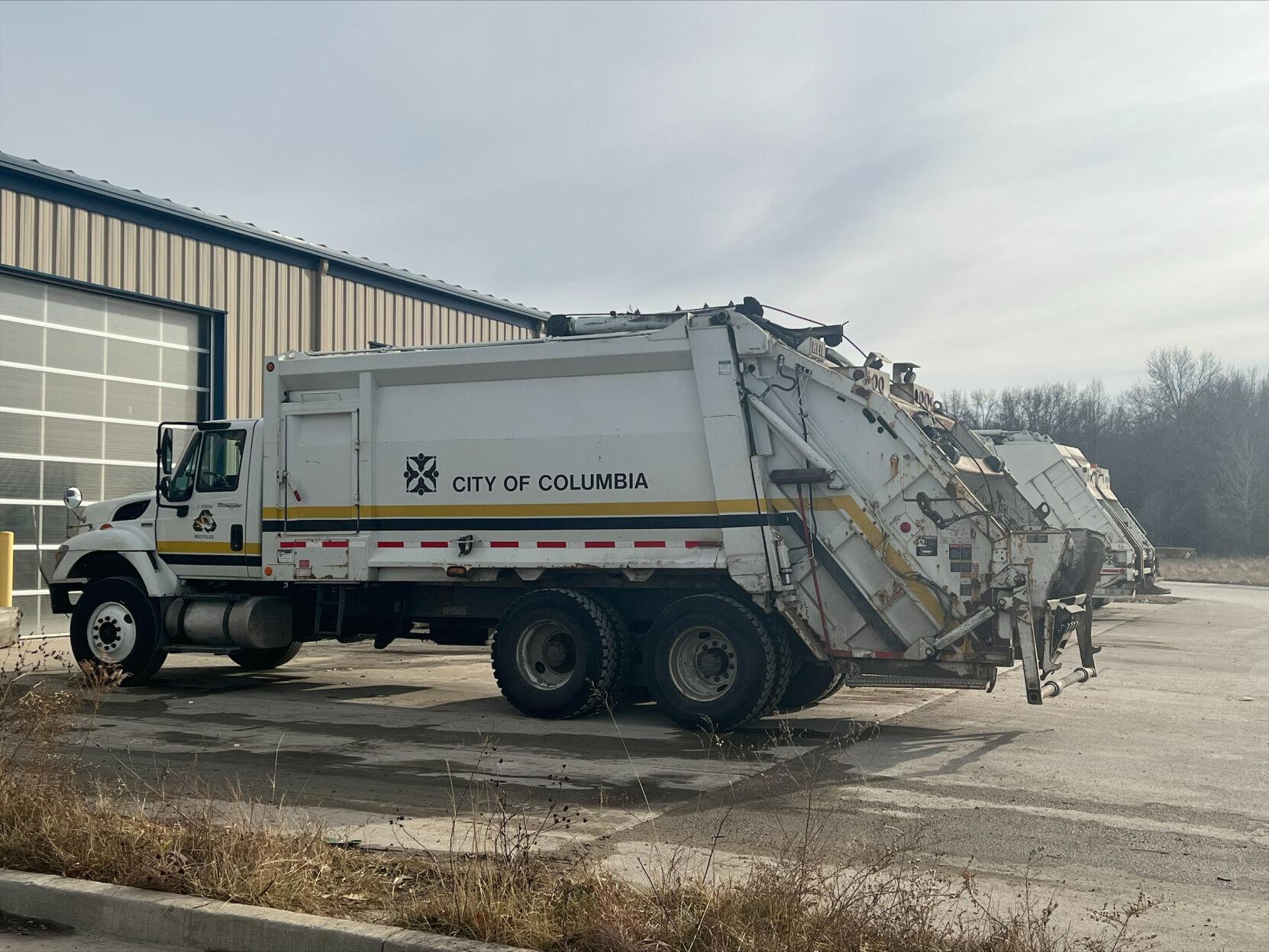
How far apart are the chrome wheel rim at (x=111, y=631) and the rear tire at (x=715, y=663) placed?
5811mm

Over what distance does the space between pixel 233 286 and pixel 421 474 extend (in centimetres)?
1016

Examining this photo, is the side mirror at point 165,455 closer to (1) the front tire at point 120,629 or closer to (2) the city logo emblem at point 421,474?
(1) the front tire at point 120,629

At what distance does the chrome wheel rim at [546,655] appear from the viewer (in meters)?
10.6

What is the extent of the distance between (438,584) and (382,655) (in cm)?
524

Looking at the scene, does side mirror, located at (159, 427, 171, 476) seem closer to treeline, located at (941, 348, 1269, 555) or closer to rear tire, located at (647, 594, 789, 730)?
rear tire, located at (647, 594, 789, 730)

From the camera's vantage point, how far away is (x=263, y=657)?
→ 542 inches

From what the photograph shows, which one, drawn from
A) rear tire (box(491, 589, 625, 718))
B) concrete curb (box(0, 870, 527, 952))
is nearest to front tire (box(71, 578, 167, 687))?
rear tire (box(491, 589, 625, 718))

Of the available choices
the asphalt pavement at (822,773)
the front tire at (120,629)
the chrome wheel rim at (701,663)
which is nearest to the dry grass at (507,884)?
the asphalt pavement at (822,773)

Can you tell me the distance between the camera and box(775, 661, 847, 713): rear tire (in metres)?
10.9

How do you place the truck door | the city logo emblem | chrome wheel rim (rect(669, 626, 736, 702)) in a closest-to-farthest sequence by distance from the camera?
chrome wheel rim (rect(669, 626, 736, 702))
the city logo emblem
the truck door

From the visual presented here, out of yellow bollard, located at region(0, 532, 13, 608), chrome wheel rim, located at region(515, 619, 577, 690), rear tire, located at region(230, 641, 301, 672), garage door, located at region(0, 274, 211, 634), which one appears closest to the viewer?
chrome wheel rim, located at region(515, 619, 577, 690)

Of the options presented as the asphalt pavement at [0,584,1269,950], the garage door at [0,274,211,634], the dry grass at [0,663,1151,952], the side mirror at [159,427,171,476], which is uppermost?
the garage door at [0,274,211,634]

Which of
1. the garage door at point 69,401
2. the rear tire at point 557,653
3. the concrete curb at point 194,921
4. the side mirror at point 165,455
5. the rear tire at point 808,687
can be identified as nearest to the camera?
the concrete curb at point 194,921

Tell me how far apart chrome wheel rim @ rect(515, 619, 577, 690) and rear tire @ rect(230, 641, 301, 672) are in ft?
11.7
